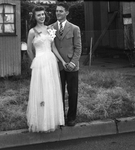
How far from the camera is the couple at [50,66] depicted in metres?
3.37

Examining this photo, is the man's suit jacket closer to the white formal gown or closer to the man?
the man

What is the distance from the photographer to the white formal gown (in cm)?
336

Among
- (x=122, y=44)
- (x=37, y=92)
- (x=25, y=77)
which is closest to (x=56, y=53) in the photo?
(x=37, y=92)

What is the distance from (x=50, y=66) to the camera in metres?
3.43

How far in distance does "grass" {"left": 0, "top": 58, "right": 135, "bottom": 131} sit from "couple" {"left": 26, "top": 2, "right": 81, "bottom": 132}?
1.95 feet

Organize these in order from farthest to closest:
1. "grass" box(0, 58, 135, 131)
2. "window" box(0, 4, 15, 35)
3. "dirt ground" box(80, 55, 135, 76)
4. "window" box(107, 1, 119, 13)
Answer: "window" box(107, 1, 119, 13)
"dirt ground" box(80, 55, 135, 76)
"window" box(0, 4, 15, 35)
"grass" box(0, 58, 135, 131)

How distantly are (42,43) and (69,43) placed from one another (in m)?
0.40

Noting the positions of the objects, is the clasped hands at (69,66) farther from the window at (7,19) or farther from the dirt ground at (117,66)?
the dirt ground at (117,66)

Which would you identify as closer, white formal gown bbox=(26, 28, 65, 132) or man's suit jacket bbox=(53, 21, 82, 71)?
white formal gown bbox=(26, 28, 65, 132)

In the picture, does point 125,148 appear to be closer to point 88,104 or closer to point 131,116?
point 131,116

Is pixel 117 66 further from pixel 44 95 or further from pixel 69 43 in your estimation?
pixel 44 95

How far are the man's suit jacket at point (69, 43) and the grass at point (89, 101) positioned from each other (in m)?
1.16

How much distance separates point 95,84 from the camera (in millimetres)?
6273

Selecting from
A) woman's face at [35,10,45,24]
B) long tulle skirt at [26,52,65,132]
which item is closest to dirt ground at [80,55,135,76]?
long tulle skirt at [26,52,65,132]
